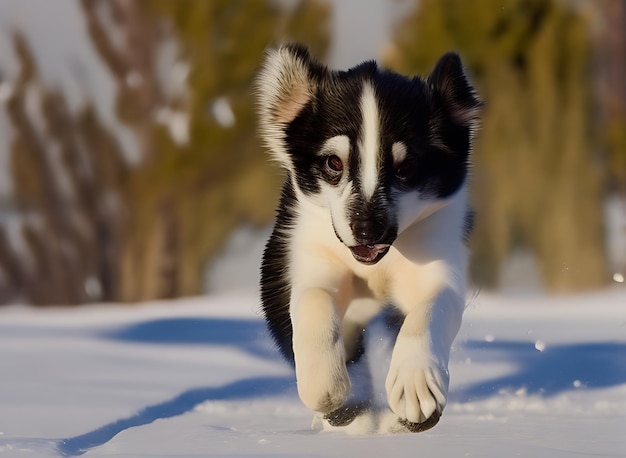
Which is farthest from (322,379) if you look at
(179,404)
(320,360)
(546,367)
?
(546,367)

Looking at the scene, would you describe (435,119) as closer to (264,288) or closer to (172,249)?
(264,288)

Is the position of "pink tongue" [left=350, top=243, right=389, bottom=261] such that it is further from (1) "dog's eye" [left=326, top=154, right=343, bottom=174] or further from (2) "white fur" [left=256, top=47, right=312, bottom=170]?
(2) "white fur" [left=256, top=47, right=312, bottom=170]

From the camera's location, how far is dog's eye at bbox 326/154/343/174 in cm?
249

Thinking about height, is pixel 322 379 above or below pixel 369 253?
below

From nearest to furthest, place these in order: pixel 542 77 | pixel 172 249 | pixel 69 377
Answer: pixel 69 377
pixel 172 249
pixel 542 77

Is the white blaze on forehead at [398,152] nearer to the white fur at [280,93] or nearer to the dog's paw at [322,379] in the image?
the white fur at [280,93]

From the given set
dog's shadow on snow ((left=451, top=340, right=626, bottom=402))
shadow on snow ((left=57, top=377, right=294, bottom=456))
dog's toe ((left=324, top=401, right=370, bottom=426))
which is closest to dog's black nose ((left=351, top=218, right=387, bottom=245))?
dog's toe ((left=324, top=401, right=370, bottom=426))

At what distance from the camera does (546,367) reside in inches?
150

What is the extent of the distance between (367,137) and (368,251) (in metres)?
0.26

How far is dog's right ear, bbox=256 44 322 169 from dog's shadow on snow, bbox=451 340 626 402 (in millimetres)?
973

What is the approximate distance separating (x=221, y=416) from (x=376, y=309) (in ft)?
2.66

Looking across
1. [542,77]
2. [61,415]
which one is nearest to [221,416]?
[61,415]

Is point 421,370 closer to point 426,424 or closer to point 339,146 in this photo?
point 426,424

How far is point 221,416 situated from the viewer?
333 centimetres
